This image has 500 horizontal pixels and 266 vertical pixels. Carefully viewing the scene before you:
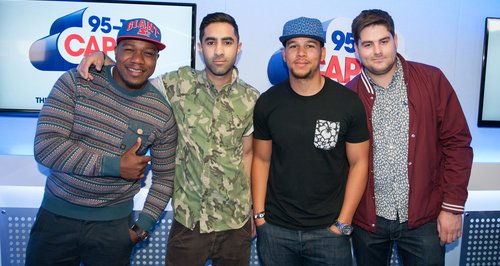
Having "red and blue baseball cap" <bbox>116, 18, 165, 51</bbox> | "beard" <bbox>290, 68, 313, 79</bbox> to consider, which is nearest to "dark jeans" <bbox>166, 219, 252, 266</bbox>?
"beard" <bbox>290, 68, 313, 79</bbox>

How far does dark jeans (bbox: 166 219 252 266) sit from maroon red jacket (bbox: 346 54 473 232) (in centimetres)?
69

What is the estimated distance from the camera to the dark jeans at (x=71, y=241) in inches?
70.4

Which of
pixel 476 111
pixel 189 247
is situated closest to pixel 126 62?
pixel 189 247

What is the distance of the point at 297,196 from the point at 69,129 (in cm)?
114

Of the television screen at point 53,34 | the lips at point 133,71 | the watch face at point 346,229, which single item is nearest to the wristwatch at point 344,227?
the watch face at point 346,229

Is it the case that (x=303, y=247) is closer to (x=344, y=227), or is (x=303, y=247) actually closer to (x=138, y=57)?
(x=344, y=227)

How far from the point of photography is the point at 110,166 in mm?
1731

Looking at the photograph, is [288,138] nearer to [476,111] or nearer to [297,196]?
[297,196]

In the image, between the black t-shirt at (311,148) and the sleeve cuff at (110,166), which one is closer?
the sleeve cuff at (110,166)

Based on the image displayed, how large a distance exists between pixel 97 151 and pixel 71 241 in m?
0.45

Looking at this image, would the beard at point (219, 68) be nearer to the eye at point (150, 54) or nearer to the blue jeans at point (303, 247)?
the eye at point (150, 54)

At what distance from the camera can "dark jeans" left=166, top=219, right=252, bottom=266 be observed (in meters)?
2.00

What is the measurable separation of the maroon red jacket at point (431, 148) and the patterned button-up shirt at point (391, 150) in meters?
0.02

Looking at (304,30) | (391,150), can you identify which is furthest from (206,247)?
(304,30)
